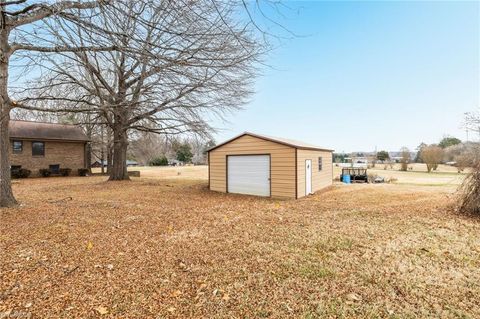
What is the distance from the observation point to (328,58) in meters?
10.8

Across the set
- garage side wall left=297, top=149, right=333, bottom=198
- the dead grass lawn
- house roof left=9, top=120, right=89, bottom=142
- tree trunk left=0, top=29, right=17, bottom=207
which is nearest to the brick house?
house roof left=9, top=120, right=89, bottom=142

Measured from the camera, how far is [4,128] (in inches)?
241

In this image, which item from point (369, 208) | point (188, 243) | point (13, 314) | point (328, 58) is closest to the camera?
point (13, 314)

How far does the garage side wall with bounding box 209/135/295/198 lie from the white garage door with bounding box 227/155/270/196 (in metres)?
0.23

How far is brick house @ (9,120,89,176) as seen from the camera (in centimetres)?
1839

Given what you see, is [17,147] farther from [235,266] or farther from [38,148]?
[235,266]

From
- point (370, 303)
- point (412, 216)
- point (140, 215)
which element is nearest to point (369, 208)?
point (412, 216)

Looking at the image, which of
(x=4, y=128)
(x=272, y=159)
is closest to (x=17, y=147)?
(x=4, y=128)

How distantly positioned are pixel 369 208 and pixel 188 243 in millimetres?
5669

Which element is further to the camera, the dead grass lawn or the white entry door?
the white entry door

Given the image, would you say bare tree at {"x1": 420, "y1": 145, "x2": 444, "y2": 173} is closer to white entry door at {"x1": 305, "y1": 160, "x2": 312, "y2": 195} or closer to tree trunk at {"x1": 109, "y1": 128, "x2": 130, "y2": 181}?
white entry door at {"x1": 305, "y1": 160, "x2": 312, "y2": 195}

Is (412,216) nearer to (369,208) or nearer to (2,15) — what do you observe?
(369,208)

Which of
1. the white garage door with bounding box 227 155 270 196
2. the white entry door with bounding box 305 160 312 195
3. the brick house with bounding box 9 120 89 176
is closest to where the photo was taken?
the white garage door with bounding box 227 155 270 196

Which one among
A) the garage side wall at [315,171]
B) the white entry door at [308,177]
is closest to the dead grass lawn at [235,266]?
the garage side wall at [315,171]
